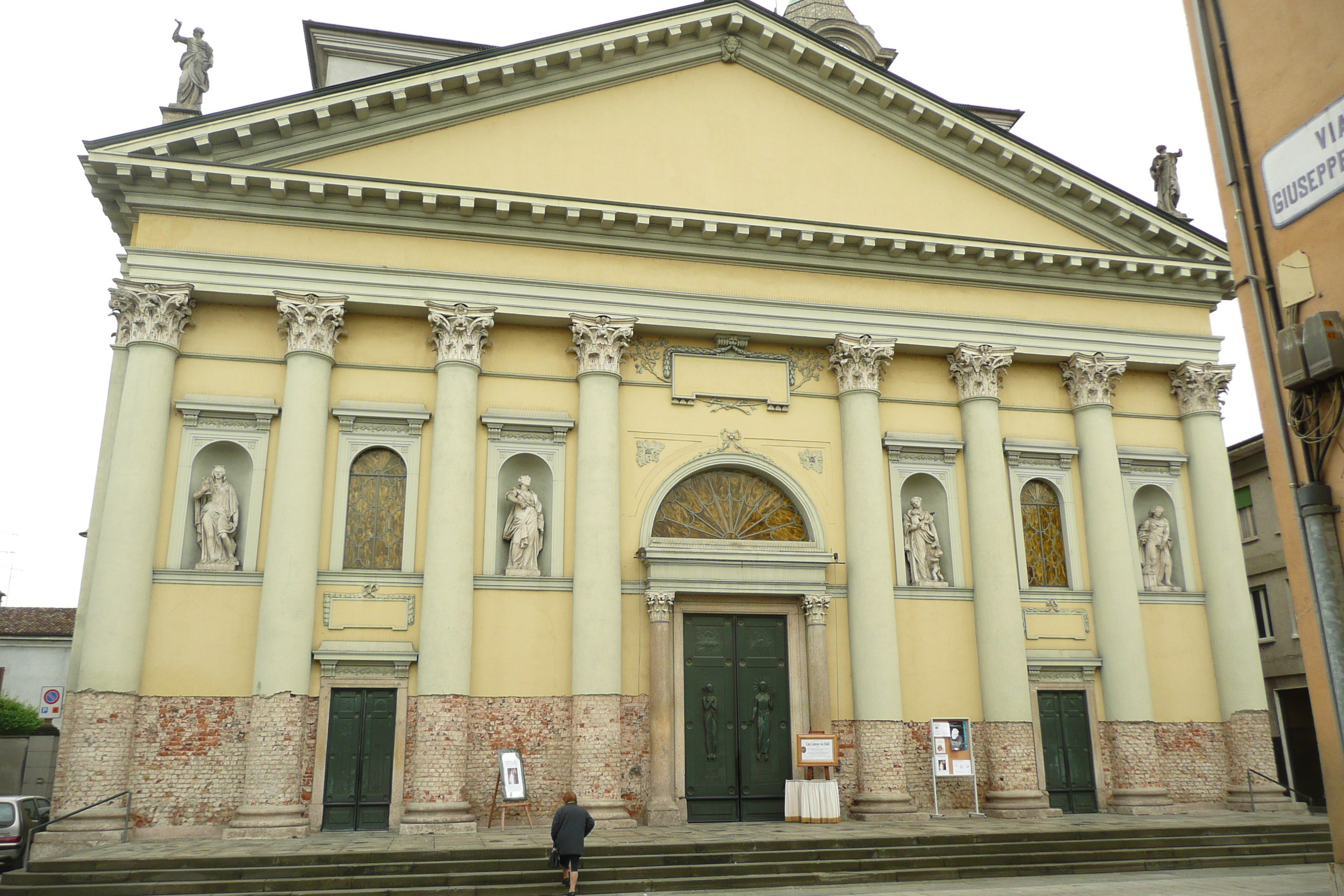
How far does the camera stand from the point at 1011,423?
20438 millimetres

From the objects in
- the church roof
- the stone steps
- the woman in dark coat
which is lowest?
the stone steps

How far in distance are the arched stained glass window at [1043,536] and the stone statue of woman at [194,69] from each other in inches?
651

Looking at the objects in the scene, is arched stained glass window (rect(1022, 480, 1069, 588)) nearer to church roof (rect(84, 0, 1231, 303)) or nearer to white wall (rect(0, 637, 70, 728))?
church roof (rect(84, 0, 1231, 303))

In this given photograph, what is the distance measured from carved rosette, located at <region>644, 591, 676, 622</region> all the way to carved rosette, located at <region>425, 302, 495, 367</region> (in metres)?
4.91

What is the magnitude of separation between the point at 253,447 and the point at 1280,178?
14687 millimetres

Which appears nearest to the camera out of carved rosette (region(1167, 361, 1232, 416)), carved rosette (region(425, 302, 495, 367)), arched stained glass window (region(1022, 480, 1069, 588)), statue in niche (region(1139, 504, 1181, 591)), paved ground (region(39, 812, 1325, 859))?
paved ground (region(39, 812, 1325, 859))

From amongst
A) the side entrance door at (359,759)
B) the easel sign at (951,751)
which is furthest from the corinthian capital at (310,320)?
the easel sign at (951,751)

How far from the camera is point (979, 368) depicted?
784 inches

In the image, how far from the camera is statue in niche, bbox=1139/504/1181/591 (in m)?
20.1

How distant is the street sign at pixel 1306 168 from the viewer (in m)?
7.66

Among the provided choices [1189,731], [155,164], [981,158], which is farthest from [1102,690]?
[155,164]

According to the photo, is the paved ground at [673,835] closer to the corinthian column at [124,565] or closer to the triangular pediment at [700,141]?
the corinthian column at [124,565]

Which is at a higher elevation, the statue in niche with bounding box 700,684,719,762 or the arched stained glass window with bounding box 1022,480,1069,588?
the arched stained glass window with bounding box 1022,480,1069,588

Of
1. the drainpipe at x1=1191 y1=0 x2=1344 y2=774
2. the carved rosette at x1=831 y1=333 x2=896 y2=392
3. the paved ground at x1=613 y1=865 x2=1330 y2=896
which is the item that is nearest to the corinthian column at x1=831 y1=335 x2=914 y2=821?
the carved rosette at x1=831 y1=333 x2=896 y2=392
